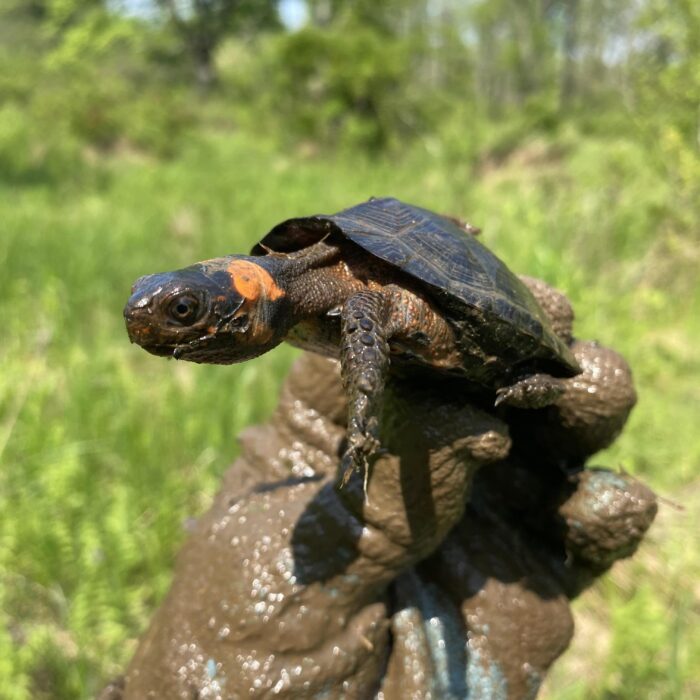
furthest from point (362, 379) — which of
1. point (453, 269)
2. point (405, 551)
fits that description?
point (405, 551)

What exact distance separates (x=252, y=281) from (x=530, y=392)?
49 cm

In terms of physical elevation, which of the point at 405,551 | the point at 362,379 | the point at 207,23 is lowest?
the point at 207,23

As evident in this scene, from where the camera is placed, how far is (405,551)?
114 cm

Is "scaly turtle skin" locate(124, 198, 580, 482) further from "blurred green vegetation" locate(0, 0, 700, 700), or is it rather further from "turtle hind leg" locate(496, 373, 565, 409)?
"blurred green vegetation" locate(0, 0, 700, 700)

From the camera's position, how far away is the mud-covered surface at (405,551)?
1111 mm

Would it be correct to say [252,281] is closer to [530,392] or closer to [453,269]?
[453,269]

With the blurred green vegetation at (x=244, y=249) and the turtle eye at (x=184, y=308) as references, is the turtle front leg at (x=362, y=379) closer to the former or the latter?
the turtle eye at (x=184, y=308)

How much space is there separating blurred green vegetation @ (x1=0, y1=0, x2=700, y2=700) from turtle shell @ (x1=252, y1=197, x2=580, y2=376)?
4.36ft

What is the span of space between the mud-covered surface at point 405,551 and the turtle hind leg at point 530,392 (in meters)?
0.06

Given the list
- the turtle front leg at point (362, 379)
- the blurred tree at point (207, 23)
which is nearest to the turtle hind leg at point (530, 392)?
the turtle front leg at point (362, 379)

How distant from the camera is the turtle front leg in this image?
760 millimetres

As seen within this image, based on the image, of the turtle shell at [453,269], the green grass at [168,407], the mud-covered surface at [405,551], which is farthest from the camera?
the green grass at [168,407]

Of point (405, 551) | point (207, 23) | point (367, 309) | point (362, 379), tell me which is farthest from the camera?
point (207, 23)

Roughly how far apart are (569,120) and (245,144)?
815cm
